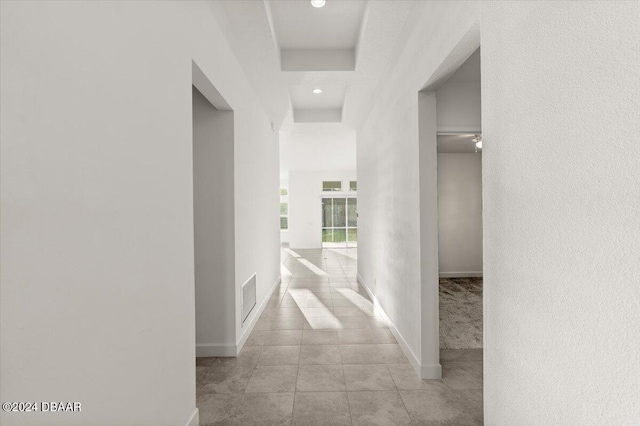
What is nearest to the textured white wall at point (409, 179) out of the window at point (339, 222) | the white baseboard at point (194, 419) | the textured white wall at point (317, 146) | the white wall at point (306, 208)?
the white baseboard at point (194, 419)

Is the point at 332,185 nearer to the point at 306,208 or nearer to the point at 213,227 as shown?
the point at 306,208

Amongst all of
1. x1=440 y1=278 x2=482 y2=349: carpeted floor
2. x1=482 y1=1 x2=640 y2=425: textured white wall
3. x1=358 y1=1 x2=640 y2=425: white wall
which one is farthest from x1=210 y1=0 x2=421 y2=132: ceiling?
x1=440 y1=278 x2=482 y2=349: carpeted floor

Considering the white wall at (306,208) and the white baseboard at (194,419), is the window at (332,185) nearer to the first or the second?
the white wall at (306,208)

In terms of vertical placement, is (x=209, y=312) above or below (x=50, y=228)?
below

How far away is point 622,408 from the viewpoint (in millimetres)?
774

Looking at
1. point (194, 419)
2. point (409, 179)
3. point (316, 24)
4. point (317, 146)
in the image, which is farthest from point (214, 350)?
point (317, 146)

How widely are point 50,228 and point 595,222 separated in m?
1.52

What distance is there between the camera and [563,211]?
3.14 ft

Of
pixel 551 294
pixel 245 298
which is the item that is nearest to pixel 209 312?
pixel 245 298

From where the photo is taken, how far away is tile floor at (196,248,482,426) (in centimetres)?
196

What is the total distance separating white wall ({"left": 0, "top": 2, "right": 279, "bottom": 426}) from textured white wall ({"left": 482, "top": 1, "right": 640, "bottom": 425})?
1.51 metres

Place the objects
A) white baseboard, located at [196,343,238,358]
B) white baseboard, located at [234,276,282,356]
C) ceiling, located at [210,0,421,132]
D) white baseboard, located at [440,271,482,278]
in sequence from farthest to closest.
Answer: white baseboard, located at [440,271,482,278]
white baseboard, located at [234,276,282,356]
white baseboard, located at [196,343,238,358]
ceiling, located at [210,0,421,132]

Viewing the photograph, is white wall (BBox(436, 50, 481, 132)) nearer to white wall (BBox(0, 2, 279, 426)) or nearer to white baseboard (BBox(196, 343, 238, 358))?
white wall (BBox(0, 2, 279, 426))

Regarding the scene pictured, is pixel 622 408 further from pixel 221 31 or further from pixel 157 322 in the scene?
pixel 221 31
